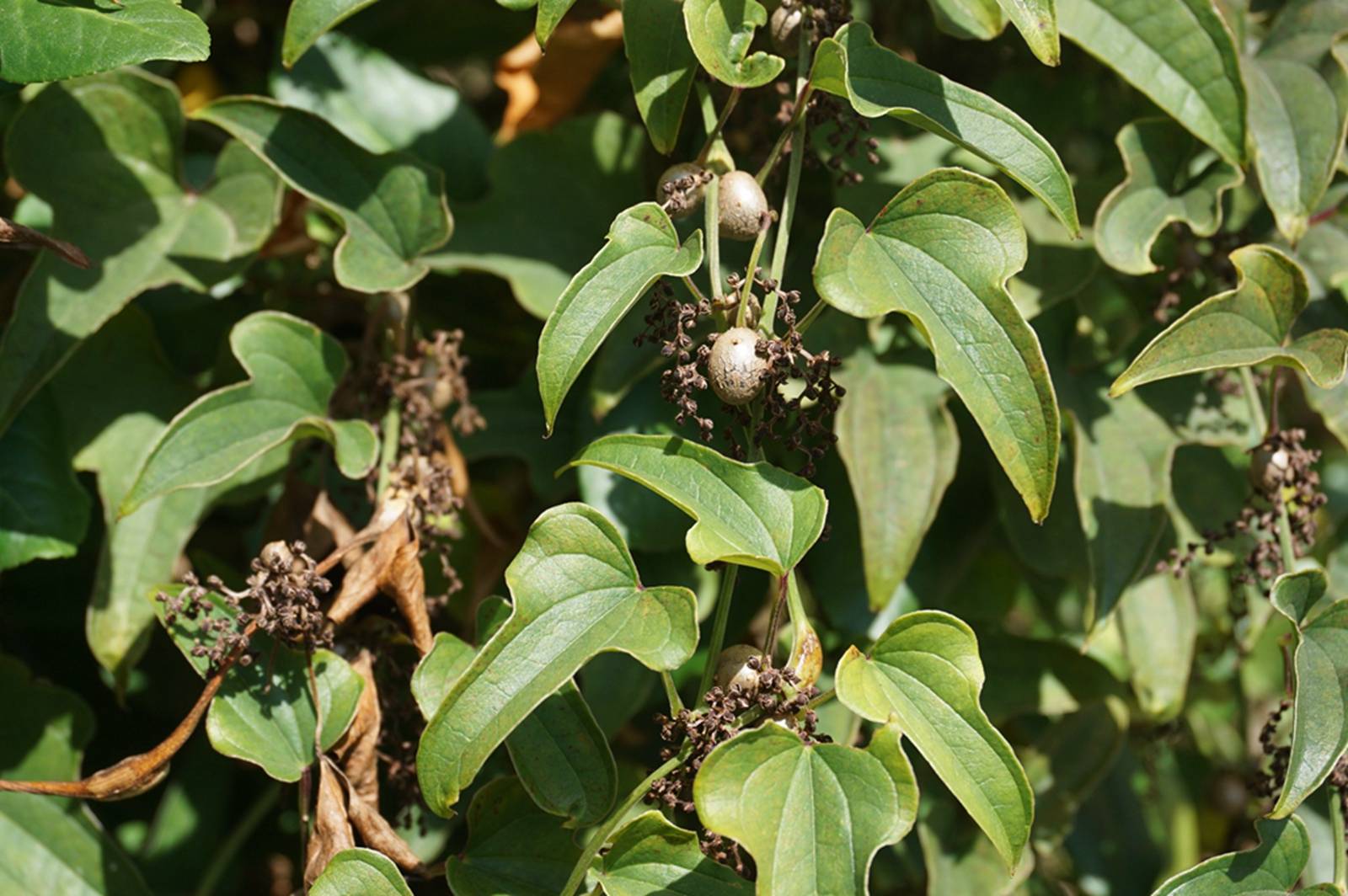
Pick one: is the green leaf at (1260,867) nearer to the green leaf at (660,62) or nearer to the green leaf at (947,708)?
the green leaf at (947,708)

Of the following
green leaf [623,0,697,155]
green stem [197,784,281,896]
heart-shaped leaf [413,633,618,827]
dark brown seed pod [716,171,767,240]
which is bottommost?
green stem [197,784,281,896]

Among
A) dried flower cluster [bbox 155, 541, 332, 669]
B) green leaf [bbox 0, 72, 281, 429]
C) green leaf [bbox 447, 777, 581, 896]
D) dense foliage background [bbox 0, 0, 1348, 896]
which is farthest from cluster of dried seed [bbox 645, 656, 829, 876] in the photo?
green leaf [bbox 0, 72, 281, 429]

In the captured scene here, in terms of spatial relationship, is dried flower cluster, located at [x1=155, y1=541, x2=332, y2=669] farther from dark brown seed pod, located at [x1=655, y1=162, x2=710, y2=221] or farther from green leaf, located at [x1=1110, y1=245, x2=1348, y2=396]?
green leaf, located at [x1=1110, y1=245, x2=1348, y2=396]

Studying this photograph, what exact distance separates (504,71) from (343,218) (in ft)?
1.48

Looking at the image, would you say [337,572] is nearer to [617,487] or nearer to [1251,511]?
[617,487]

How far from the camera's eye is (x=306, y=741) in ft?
3.08

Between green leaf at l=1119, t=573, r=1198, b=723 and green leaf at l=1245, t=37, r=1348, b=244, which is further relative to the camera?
green leaf at l=1119, t=573, r=1198, b=723

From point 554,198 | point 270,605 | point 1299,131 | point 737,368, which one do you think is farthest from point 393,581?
point 1299,131

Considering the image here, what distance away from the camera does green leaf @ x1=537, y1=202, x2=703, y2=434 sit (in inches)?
30.8

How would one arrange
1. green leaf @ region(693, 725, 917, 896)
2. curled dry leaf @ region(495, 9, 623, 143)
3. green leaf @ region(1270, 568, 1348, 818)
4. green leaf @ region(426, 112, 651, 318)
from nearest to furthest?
green leaf @ region(693, 725, 917, 896) → green leaf @ region(1270, 568, 1348, 818) → green leaf @ region(426, 112, 651, 318) → curled dry leaf @ region(495, 9, 623, 143)

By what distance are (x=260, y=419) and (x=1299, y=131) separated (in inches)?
34.9

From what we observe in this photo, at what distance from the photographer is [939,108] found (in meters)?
0.87

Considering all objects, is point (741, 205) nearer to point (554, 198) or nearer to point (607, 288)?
point (607, 288)

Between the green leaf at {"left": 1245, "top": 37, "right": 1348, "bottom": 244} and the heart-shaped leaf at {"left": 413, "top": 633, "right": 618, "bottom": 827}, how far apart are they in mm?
684
